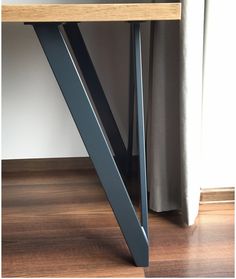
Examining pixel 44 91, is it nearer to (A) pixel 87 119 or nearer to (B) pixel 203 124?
(B) pixel 203 124

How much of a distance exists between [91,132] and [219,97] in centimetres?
53

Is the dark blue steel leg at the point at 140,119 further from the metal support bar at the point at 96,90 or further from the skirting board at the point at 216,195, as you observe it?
the metal support bar at the point at 96,90

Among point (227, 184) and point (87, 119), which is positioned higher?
point (87, 119)

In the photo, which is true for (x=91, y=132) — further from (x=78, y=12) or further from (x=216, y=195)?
(x=216, y=195)

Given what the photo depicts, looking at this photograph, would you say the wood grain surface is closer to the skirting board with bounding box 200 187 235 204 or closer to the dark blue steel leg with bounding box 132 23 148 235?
the dark blue steel leg with bounding box 132 23 148 235

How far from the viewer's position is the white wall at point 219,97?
1380mm

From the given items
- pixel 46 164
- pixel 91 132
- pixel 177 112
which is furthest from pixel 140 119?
pixel 46 164

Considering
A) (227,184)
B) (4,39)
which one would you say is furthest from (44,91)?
(227,184)

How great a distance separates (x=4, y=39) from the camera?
72.1 inches

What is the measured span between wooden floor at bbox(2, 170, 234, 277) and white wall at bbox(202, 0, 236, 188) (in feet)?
0.43

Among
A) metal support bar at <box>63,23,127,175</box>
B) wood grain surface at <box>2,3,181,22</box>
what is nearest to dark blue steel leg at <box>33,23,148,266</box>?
wood grain surface at <box>2,3,181,22</box>

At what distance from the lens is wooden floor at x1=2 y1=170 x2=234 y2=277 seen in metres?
1.16

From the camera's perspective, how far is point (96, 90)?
1713 millimetres

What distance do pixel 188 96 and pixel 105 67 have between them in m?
0.63
